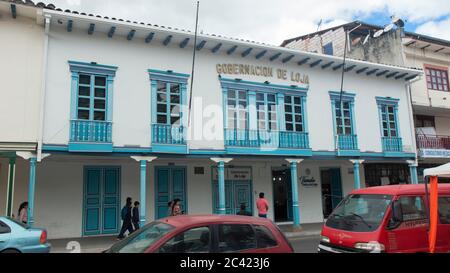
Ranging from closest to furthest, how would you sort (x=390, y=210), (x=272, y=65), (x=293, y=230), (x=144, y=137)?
(x=390, y=210) < (x=144, y=137) < (x=293, y=230) < (x=272, y=65)

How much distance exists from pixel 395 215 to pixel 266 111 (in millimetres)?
10265

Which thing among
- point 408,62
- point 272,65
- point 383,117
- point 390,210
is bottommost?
point 390,210

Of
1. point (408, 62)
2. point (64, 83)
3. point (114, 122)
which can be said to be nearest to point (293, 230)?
point (114, 122)

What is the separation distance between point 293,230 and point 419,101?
39.1 feet

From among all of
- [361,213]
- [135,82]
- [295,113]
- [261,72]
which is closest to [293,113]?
[295,113]

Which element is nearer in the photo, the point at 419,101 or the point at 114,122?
the point at 114,122

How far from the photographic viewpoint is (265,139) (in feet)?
53.5

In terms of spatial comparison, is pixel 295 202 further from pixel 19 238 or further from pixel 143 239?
pixel 143 239

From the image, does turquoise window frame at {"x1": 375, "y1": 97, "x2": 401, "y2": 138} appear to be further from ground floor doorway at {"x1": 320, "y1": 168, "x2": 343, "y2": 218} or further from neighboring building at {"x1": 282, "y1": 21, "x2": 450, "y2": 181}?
ground floor doorway at {"x1": 320, "y1": 168, "x2": 343, "y2": 218}

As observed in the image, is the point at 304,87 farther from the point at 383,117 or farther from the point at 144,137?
the point at 144,137

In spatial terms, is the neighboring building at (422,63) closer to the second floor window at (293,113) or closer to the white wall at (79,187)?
the second floor window at (293,113)

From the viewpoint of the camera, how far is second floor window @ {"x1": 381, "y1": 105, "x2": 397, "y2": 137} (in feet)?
65.6

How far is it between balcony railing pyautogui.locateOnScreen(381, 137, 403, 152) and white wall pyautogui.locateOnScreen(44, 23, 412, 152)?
11.2 ft
